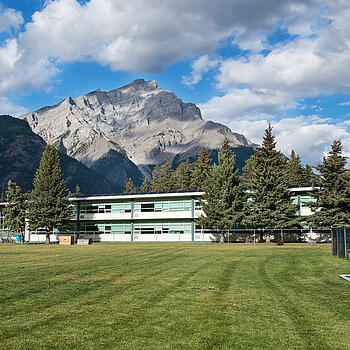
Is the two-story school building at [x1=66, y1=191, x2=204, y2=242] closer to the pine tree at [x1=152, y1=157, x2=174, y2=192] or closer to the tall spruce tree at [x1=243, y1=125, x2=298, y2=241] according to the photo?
the tall spruce tree at [x1=243, y1=125, x2=298, y2=241]

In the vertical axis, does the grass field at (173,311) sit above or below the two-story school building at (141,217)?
below

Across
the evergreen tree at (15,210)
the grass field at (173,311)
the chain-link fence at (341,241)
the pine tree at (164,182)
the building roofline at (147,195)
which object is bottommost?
the grass field at (173,311)

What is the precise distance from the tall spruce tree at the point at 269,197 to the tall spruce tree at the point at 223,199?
1561 millimetres

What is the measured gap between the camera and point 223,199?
50.9 meters

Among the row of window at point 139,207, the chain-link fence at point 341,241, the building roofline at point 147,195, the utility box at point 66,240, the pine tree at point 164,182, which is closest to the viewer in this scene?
the chain-link fence at point 341,241

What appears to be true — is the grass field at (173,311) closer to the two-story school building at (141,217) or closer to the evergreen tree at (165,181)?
the two-story school building at (141,217)

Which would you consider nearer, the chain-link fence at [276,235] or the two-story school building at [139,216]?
the chain-link fence at [276,235]

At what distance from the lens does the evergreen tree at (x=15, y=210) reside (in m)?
64.3

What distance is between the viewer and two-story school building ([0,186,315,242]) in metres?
58.2

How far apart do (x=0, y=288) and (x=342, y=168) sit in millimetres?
44108

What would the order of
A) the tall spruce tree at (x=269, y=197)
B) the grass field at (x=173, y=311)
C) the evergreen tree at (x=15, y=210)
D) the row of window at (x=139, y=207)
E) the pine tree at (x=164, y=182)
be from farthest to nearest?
the pine tree at (x=164, y=182) → the evergreen tree at (x=15, y=210) → the row of window at (x=139, y=207) → the tall spruce tree at (x=269, y=197) → the grass field at (x=173, y=311)

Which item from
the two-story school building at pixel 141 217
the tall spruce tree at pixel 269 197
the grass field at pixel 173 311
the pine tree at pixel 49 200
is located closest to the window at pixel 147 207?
the two-story school building at pixel 141 217

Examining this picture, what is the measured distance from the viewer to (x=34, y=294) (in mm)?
11289

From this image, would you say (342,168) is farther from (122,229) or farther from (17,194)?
(17,194)
